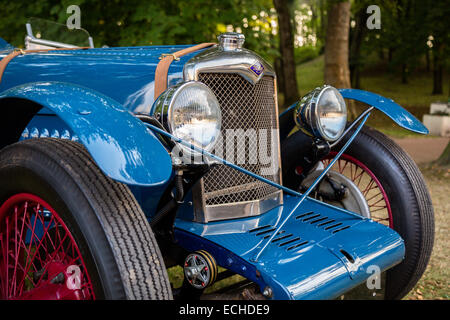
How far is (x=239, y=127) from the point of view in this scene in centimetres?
208

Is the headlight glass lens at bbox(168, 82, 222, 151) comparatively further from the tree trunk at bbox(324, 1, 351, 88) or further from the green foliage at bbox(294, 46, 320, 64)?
the green foliage at bbox(294, 46, 320, 64)

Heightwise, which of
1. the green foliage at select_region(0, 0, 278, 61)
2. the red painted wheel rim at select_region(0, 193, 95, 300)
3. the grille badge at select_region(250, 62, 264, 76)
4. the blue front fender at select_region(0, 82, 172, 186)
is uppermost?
the green foliage at select_region(0, 0, 278, 61)

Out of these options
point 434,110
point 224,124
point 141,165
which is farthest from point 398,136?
point 141,165

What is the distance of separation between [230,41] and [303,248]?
101 cm

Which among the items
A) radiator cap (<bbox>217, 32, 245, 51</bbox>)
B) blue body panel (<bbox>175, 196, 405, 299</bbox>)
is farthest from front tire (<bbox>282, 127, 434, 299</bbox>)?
radiator cap (<bbox>217, 32, 245, 51</bbox>)

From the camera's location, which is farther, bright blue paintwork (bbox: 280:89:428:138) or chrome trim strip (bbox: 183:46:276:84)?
bright blue paintwork (bbox: 280:89:428:138)

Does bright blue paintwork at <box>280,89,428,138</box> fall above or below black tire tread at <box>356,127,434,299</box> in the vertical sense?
above

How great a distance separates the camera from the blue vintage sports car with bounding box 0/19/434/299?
137 cm

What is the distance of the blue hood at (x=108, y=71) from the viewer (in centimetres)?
203

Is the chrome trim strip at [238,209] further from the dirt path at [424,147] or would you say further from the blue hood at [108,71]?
the dirt path at [424,147]

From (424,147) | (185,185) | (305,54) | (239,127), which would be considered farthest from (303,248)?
(305,54)
